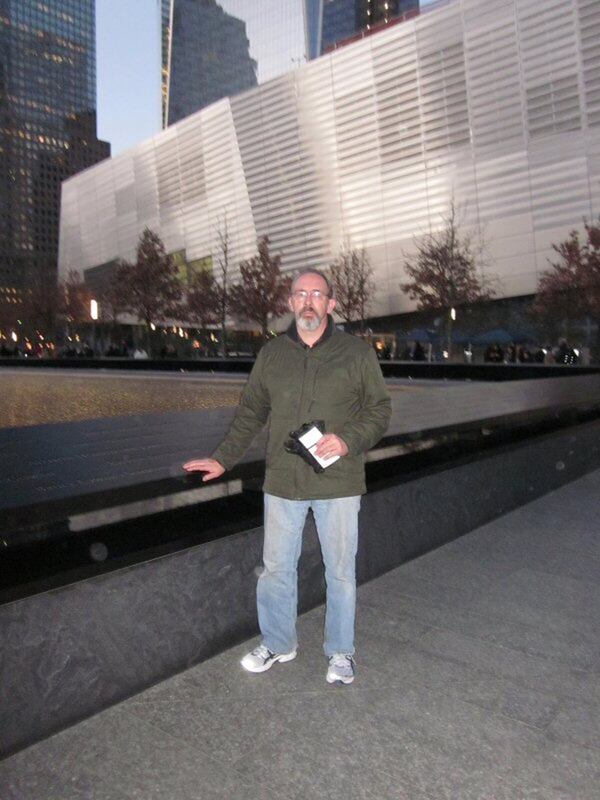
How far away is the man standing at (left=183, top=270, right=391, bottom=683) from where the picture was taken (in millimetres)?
3121

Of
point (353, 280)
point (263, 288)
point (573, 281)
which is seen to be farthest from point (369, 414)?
point (263, 288)

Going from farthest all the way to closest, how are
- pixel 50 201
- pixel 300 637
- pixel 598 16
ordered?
pixel 50 201
pixel 598 16
pixel 300 637

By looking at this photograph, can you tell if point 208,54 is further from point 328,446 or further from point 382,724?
point 382,724

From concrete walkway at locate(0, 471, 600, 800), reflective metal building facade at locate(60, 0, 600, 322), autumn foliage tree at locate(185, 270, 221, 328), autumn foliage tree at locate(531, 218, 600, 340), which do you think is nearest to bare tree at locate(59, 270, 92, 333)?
reflective metal building facade at locate(60, 0, 600, 322)

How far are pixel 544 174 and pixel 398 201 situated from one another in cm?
996

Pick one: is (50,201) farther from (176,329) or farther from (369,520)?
(369,520)

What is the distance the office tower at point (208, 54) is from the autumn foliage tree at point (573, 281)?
331 ft

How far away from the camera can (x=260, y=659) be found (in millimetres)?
3475

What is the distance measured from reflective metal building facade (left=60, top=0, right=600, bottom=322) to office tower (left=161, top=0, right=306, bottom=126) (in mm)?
79050

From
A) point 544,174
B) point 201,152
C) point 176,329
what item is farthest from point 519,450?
point 176,329

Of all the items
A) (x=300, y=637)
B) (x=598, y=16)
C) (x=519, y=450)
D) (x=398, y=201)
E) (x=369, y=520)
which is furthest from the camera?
(x=398, y=201)

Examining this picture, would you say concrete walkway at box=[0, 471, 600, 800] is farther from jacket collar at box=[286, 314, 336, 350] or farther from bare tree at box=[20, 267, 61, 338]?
bare tree at box=[20, 267, 61, 338]

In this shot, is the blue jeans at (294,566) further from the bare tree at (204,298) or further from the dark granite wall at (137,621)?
the bare tree at (204,298)

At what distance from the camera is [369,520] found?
491cm
